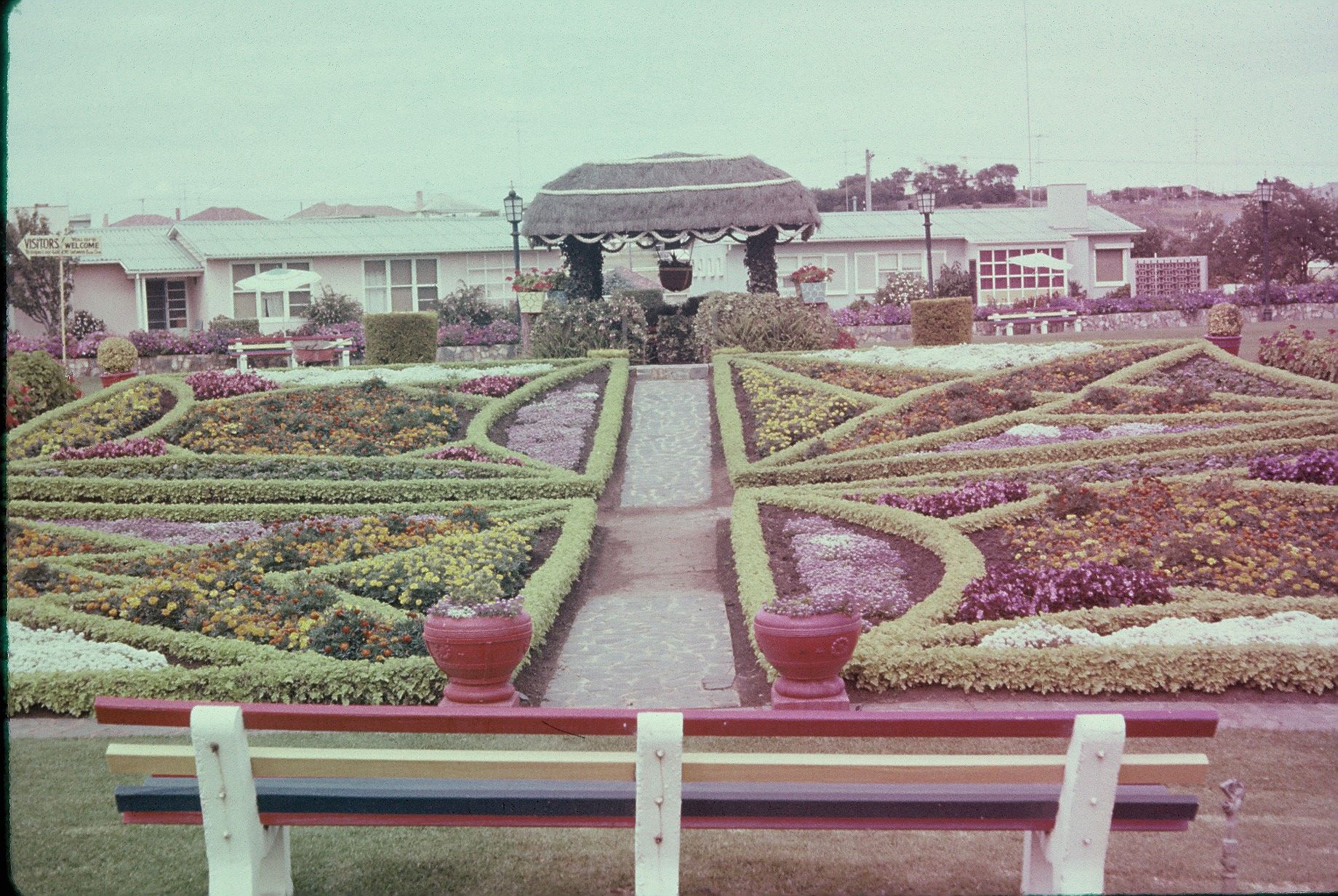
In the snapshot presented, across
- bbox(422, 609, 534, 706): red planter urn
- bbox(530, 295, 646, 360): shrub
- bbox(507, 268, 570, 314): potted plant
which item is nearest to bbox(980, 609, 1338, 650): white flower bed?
bbox(422, 609, 534, 706): red planter urn

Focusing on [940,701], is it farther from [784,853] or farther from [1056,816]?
[1056,816]

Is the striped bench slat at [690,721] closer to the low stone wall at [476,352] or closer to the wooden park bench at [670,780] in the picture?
the wooden park bench at [670,780]

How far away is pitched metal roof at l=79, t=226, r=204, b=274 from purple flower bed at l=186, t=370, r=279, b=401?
17756 mm

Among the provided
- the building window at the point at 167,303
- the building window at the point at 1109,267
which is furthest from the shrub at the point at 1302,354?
the building window at the point at 167,303

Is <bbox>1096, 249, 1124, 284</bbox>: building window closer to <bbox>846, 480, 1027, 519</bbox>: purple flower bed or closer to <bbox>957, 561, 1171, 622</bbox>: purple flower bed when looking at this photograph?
<bbox>846, 480, 1027, 519</bbox>: purple flower bed

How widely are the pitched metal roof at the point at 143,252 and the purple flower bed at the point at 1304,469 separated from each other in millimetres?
29654

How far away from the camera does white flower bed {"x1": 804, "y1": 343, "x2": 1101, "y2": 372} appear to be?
1858 cm

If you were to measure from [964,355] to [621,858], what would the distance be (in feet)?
50.4

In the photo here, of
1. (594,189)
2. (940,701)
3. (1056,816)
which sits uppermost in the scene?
(594,189)

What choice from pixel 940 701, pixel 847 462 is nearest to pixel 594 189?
pixel 847 462

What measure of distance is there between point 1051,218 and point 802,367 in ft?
81.1

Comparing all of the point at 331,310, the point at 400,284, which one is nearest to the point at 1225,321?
the point at 331,310

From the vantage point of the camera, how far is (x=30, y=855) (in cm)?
478

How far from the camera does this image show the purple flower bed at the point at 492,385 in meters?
18.4
